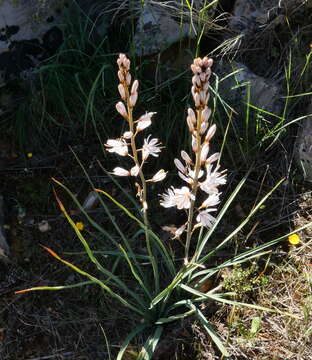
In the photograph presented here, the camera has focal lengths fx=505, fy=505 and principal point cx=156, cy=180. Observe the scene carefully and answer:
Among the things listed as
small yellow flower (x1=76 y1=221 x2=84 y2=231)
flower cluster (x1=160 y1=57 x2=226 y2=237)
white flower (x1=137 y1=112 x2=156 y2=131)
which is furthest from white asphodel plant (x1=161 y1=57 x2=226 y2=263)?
small yellow flower (x1=76 y1=221 x2=84 y2=231)

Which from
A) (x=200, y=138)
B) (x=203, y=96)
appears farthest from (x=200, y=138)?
(x=203, y=96)

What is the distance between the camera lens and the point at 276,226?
102 inches

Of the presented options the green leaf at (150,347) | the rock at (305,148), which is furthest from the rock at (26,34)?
the green leaf at (150,347)

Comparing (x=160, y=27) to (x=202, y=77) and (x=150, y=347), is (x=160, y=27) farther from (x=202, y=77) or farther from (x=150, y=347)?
(x=150, y=347)

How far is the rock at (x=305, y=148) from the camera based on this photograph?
2658 millimetres

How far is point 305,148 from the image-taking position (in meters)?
2.67

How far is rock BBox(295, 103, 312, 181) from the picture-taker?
2.66m

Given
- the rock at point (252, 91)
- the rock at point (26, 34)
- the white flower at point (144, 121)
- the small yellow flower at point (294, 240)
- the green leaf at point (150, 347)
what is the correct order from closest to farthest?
1. the white flower at point (144, 121)
2. the green leaf at point (150, 347)
3. the small yellow flower at point (294, 240)
4. the rock at point (252, 91)
5. the rock at point (26, 34)

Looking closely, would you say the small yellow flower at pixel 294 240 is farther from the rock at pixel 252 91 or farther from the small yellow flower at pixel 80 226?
the small yellow flower at pixel 80 226

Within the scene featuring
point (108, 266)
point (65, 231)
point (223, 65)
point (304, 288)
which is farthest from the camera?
point (223, 65)

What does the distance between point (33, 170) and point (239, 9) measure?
60.1 inches

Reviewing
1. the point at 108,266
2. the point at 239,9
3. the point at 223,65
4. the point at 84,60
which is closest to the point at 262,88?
the point at 223,65

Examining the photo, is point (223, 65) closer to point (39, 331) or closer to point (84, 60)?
point (84, 60)

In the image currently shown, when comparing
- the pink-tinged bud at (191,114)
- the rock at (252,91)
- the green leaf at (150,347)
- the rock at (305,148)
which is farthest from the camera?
the rock at (252,91)
